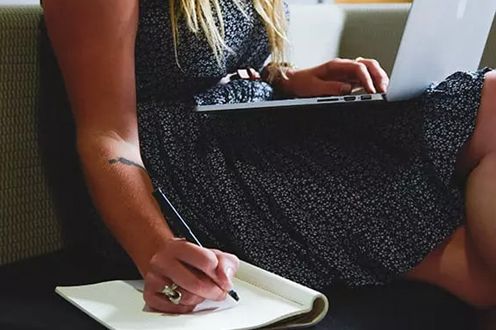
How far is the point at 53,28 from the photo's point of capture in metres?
1.08

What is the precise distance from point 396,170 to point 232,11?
11.4 inches

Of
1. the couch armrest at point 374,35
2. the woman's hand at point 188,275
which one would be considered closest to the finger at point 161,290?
the woman's hand at point 188,275

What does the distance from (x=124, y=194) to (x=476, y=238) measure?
0.40 meters

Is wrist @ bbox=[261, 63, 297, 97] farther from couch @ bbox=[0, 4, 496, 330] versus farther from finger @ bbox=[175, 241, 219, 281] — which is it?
finger @ bbox=[175, 241, 219, 281]

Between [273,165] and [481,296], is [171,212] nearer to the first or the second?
[273,165]

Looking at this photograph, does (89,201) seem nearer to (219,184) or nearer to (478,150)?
(219,184)

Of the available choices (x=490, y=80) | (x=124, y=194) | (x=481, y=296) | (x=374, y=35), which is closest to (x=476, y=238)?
(x=481, y=296)

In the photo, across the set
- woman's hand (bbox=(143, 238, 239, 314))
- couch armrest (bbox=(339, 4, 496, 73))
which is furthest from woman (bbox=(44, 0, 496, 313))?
couch armrest (bbox=(339, 4, 496, 73))

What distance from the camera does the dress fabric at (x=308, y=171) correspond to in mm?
1064

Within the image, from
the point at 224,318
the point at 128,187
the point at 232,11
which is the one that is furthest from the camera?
the point at 232,11

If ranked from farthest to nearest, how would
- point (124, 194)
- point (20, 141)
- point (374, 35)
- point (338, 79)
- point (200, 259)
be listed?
1. point (374, 35)
2. point (338, 79)
3. point (20, 141)
4. point (124, 194)
5. point (200, 259)

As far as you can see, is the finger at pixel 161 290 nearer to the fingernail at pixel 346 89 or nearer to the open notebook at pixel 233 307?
the open notebook at pixel 233 307

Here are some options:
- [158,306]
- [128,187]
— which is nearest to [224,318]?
[158,306]

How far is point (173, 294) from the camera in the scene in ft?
2.93
